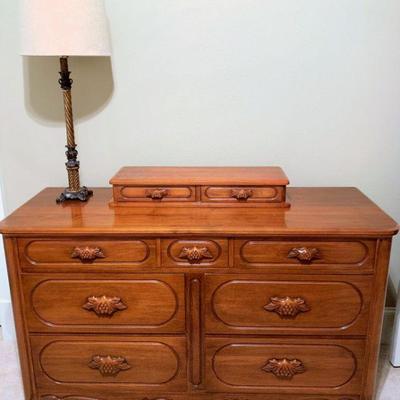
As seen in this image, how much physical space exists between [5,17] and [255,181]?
3.94ft

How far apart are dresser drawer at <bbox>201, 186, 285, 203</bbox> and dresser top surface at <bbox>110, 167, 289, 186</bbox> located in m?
0.02

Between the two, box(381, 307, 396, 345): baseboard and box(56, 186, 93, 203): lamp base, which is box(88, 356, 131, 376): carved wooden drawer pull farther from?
box(381, 307, 396, 345): baseboard

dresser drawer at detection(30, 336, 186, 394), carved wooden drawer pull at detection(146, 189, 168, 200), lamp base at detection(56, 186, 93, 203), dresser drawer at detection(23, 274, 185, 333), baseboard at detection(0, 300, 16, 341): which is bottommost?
baseboard at detection(0, 300, 16, 341)

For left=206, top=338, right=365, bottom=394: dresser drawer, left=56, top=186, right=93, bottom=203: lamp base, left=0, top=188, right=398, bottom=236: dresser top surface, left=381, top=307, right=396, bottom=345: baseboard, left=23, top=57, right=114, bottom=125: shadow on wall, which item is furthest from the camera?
left=381, top=307, right=396, bottom=345: baseboard

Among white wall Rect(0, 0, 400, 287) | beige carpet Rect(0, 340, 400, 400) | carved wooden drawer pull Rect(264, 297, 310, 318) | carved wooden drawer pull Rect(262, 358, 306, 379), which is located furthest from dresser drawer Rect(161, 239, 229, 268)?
beige carpet Rect(0, 340, 400, 400)

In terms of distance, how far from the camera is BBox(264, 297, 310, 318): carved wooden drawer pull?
140cm

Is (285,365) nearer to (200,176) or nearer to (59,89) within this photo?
(200,176)

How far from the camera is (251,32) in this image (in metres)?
1.67

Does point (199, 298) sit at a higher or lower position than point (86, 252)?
lower

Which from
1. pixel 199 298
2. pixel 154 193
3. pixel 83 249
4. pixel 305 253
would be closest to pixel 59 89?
pixel 154 193

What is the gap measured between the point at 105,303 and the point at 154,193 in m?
0.42

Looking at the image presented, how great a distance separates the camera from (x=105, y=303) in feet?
4.66

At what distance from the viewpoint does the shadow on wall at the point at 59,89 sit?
1.74m

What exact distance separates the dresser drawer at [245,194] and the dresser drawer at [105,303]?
33 cm
